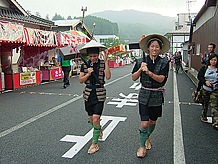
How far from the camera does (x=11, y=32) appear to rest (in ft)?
33.1

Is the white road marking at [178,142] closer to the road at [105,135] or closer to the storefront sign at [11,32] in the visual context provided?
the road at [105,135]

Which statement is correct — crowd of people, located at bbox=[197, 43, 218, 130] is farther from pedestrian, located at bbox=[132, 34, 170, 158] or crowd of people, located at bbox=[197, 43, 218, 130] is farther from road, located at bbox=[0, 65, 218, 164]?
pedestrian, located at bbox=[132, 34, 170, 158]

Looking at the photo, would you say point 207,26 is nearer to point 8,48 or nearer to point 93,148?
point 8,48

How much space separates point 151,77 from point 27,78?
9690 mm

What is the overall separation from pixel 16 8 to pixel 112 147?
1397 centimetres

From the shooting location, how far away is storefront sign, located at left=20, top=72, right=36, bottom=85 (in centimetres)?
1193

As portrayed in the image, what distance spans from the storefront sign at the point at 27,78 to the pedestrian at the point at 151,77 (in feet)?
29.8

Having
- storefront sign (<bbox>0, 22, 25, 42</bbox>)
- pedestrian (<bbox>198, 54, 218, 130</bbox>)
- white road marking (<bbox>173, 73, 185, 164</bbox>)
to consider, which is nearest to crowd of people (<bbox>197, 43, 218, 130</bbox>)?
pedestrian (<bbox>198, 54, 218, 130</bbox>)

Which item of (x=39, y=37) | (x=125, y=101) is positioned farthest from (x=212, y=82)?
(x=39, y=37)

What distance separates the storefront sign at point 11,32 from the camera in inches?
378

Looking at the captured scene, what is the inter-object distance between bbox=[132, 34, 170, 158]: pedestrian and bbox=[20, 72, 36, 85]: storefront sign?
908 centimetres

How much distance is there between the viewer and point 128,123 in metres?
5.97

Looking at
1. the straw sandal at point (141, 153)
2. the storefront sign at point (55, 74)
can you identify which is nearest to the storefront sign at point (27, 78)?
the storefront sign at point (55, 74)

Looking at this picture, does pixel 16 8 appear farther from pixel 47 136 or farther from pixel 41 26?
pixel 47 136
